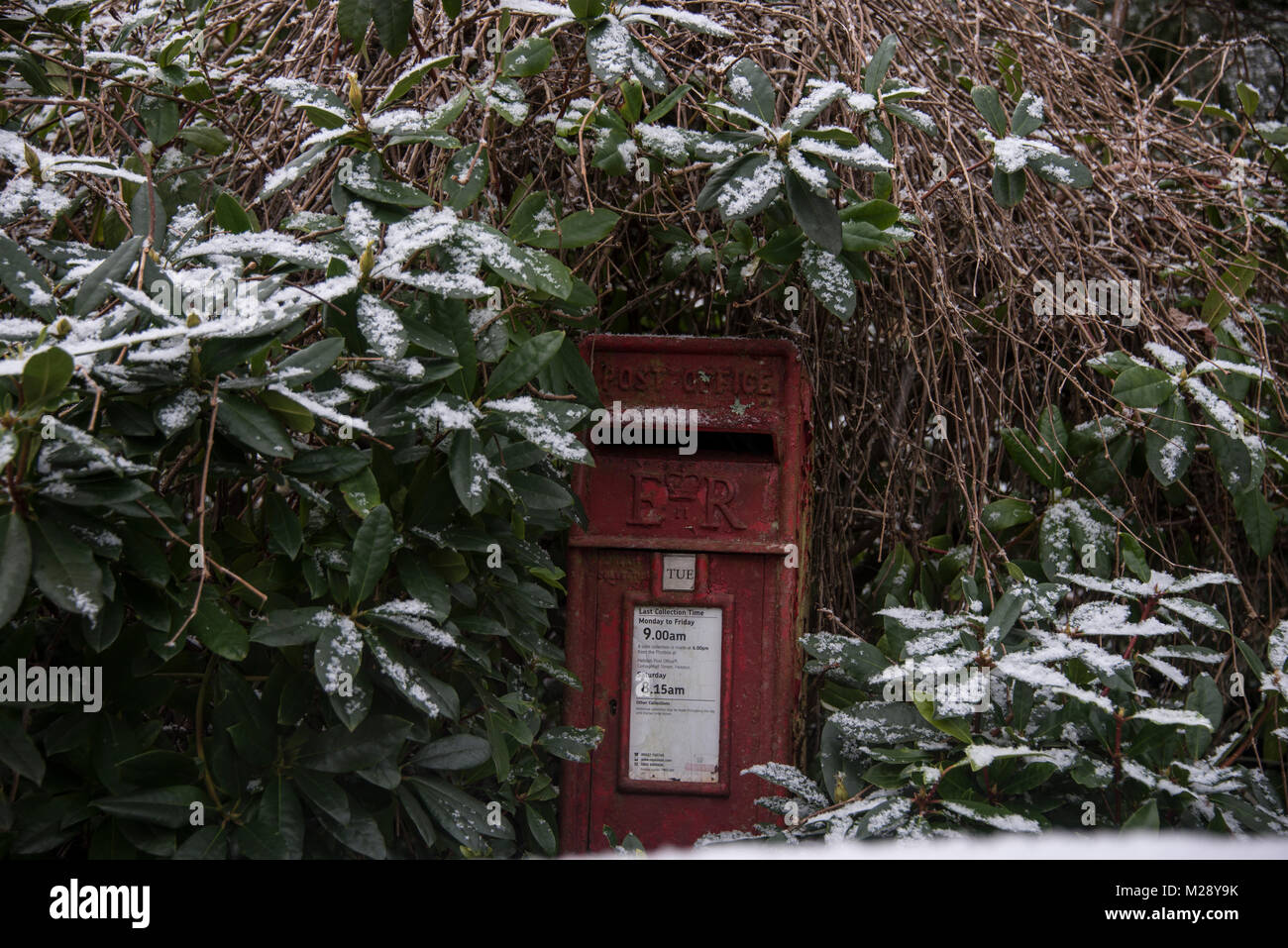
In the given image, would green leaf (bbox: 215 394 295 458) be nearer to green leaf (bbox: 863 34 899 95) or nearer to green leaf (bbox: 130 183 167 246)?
green leaf (bbox: 130 183 167 246)

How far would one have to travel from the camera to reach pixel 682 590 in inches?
96.7

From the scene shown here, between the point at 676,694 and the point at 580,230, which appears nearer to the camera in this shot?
the point at 580,230

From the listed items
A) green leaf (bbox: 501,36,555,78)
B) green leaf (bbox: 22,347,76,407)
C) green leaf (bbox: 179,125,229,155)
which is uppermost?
green leaf (bbox: 501,36,555,78)

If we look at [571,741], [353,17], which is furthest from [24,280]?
[571,741]

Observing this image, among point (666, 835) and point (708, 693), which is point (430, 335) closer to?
point (708, 693)

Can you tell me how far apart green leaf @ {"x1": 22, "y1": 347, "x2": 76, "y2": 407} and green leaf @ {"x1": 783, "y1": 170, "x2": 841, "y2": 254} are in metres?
1.32

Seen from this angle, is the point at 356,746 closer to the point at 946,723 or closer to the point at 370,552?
the point at 370,552

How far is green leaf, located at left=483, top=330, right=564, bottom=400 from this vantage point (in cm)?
193

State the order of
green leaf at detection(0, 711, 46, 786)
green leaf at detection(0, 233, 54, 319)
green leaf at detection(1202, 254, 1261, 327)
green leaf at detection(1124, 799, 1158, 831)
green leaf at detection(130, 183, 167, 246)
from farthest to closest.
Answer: green leaf at detection(1202, 254, 1261, 327) → green leaf at detection(130, 183, 167, 246) → green leaf at detection(1124, 799, 1158, 831) → green leaf at detection(0, 233, 54, 319) → green leaf at detection(0, 711, 46, 786)

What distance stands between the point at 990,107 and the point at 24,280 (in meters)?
1.99

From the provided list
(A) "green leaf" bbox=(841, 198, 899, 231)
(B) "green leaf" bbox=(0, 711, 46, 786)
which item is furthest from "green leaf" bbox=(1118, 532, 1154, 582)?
(B) "green leaf" bbox=(0, 711, 46, 786)

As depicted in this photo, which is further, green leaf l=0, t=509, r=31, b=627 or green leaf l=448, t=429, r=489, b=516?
green leaf l=448, t=429, r=489, b=516

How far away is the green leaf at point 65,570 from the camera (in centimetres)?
146

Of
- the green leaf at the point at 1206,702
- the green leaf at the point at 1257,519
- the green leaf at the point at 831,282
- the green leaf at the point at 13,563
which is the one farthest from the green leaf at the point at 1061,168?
the green leaf at the point at 13,563
